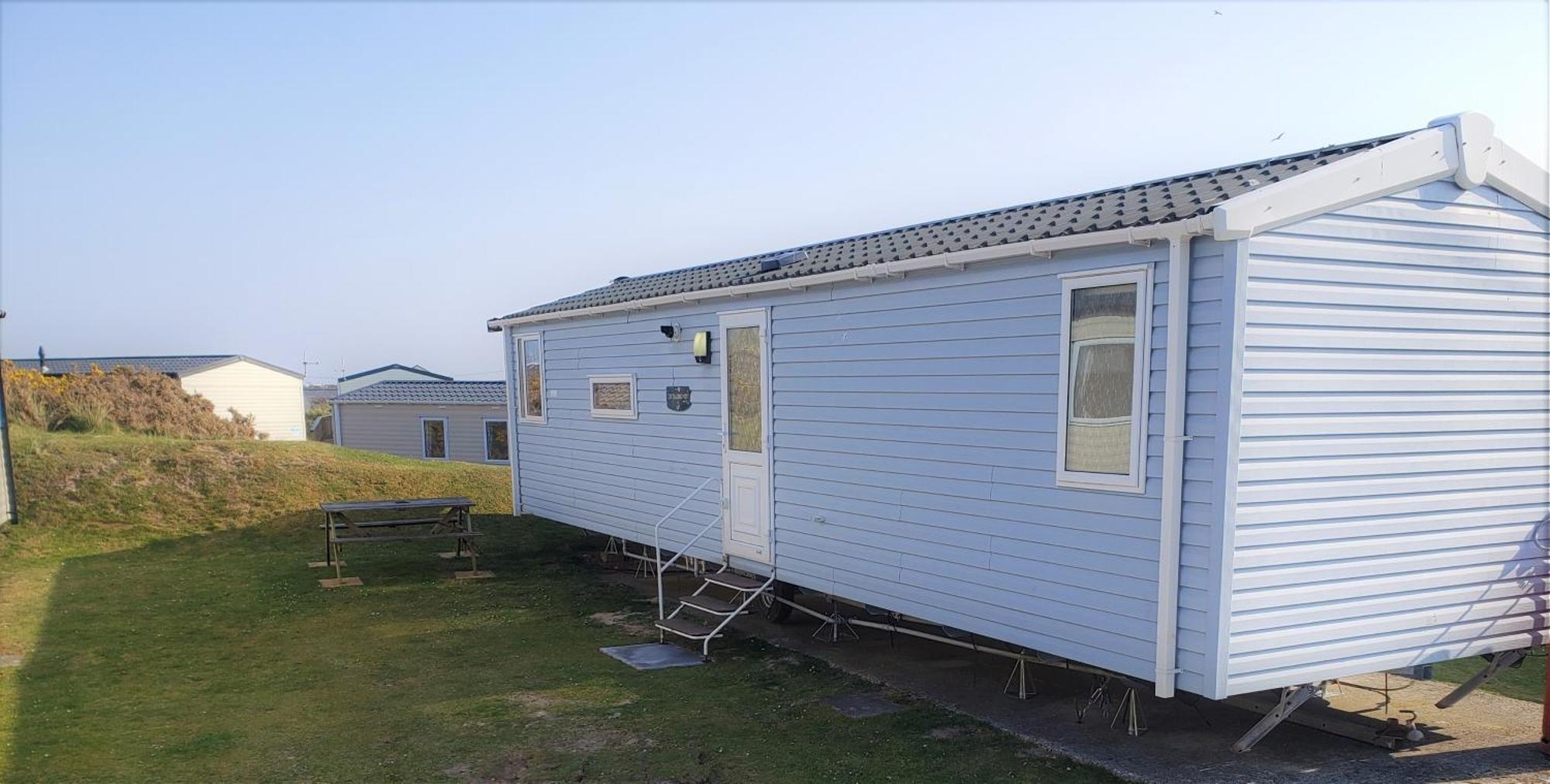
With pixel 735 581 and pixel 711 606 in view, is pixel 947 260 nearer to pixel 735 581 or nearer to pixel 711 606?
pixel 735 581

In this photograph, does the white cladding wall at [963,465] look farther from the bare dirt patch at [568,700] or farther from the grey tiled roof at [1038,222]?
the bare dirt patch at [568,700]

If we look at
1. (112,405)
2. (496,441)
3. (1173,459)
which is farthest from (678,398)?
(496,441)

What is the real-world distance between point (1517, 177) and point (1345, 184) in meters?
1.38

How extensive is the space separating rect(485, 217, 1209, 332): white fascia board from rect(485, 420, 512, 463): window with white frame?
1525cm

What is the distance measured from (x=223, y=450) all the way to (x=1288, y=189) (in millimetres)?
14512

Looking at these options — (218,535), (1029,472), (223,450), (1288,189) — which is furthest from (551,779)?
(223,450)

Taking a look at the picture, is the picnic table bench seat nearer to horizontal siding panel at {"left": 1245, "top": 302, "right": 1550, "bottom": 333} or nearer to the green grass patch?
horizontal siding panel at {"left": 1245, "top": 302, "right": 1550, "bottom": 333}

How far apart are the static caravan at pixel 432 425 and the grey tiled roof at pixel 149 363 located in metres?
3.76

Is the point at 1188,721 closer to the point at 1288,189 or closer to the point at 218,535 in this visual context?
the point at 1288,189

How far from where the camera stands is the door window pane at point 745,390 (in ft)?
24.8

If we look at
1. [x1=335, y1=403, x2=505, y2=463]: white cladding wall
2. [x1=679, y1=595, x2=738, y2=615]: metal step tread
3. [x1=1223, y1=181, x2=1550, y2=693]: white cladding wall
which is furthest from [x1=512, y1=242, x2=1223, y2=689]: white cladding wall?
[x1=335, y1=403, x2=505, y2=463]: white cladding wall

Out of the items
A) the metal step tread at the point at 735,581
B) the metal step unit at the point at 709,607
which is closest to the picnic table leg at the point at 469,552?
the metal step unit at the point at 709,607

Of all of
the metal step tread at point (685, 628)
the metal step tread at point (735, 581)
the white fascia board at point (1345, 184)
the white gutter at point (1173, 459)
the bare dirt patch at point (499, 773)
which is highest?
the white fascia board at point (1345, 184)

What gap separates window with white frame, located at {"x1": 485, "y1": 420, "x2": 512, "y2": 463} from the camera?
23.6 meters
